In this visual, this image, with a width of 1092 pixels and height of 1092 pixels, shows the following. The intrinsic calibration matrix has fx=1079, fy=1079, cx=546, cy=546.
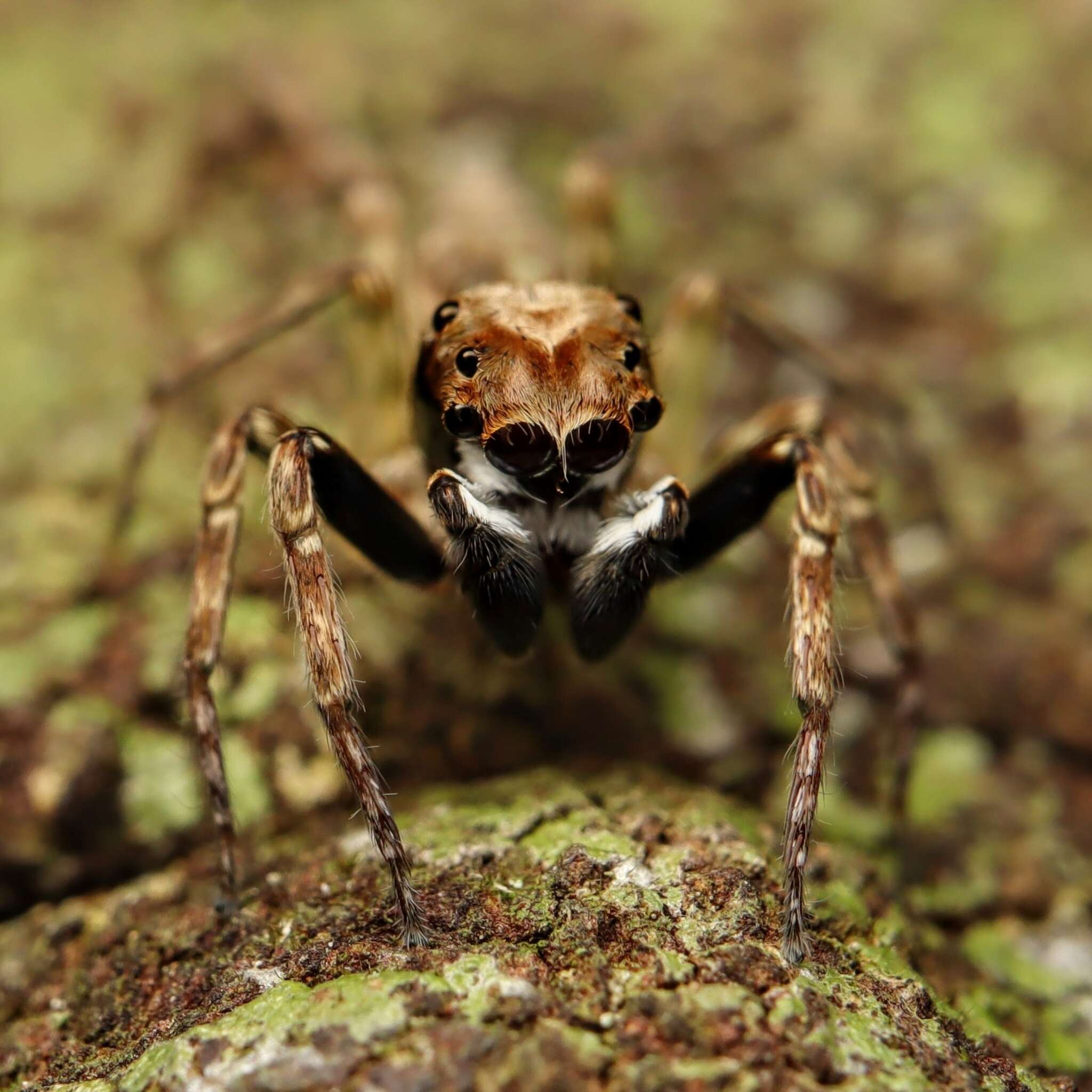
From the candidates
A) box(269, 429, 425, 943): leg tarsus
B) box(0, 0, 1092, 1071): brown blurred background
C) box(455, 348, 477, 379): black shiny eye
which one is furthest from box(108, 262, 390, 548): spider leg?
box(269, 429, 425, 943): leg tarsus

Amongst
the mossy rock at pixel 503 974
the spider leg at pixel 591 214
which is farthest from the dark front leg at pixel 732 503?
the spider leg at pixel 591 214

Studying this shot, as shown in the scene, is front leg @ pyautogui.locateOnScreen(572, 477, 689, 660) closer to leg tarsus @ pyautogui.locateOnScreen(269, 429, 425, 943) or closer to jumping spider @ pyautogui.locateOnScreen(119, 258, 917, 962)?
jumping spider @ pyautogui.locateOnScreen(119, 258, 917, 962)

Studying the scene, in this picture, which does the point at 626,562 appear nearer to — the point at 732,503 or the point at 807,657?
the point at 732,503

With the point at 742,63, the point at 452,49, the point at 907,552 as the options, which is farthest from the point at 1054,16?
the point at 907,552

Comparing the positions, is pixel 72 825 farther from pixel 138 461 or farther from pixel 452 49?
pixel 452 49

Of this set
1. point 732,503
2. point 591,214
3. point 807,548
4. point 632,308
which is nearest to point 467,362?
point 632,308

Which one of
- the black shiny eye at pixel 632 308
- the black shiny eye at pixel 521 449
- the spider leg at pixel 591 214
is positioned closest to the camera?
the black shiny eye at pixel 521 449

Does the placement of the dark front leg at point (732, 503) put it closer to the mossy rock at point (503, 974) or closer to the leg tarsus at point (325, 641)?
the mossy rock at point (503, 974)

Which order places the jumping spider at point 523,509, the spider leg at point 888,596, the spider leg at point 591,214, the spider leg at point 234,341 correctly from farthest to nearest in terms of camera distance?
the spider leg at point 591,214
the spider leg at point 234,341
the spider leg at point 888,596
the jumping spider at point 523,509
